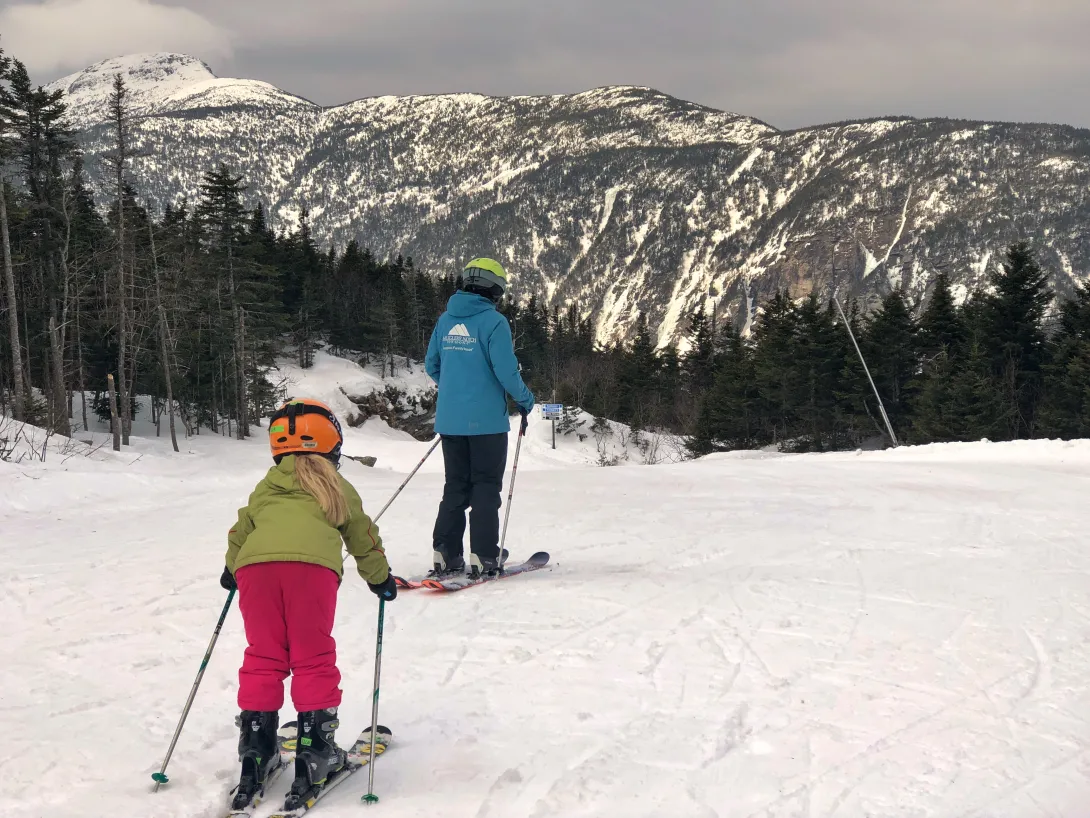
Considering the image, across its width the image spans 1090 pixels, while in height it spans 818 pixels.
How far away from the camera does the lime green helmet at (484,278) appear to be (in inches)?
217

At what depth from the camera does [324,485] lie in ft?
9.45

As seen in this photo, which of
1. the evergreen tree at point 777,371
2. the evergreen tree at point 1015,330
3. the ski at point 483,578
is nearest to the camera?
the ski at point 483,578

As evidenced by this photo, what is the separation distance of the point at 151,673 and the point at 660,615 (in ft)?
10.1

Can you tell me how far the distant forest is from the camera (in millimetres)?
26562

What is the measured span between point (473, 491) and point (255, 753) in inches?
117

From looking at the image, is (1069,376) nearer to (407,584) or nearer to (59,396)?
(407,584)

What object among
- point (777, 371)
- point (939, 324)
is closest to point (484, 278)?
point (939, 324)

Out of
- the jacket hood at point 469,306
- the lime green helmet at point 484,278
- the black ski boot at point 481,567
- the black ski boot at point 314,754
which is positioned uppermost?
the lime green helmet at point 484,278

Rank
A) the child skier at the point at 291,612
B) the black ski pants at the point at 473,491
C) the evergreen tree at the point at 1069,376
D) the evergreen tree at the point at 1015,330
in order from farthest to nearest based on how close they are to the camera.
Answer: the evergreen tree at the point at 1015,330 → the evergreen tree at the point at 1069,376 → the black ski pants at the point at 473,491 → the child skier at the point at 291,612

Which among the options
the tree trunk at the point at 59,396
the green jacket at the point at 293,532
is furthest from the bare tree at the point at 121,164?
the green jacket at the point at 293,532

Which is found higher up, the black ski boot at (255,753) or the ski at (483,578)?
the black ski boot at (255,753)

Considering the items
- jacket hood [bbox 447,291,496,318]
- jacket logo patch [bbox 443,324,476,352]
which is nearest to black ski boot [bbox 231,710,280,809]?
jacket logo patch [bbox 443,324,476,352]

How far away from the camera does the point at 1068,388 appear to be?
2736 cm

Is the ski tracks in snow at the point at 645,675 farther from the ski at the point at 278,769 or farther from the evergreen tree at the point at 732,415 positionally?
the evergreen tree at the point at 732,415
